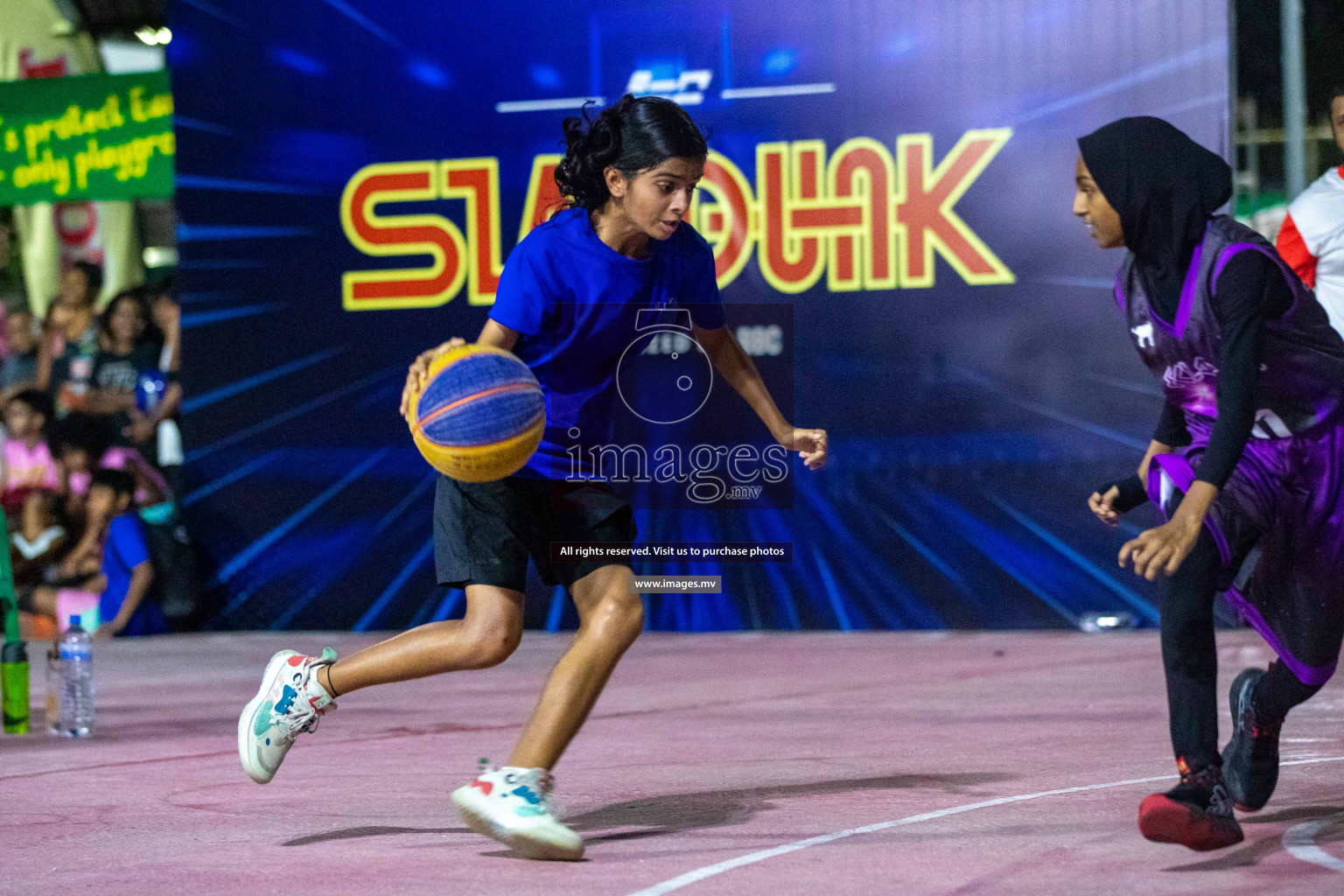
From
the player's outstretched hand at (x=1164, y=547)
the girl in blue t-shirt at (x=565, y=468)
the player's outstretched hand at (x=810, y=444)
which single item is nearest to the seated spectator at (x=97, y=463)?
the girl in blue t-shirt at (x=565, y=468)

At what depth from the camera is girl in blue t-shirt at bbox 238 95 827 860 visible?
13.2ft

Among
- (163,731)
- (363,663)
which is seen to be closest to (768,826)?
(363,663)

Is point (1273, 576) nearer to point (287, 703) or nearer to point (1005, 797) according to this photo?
point (1005, 797)

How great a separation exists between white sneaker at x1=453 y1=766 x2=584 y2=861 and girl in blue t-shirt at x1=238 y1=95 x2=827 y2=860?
0.41 feet

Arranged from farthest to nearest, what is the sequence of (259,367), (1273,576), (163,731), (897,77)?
(259,367), (897,77), (163,731), (1273,576)

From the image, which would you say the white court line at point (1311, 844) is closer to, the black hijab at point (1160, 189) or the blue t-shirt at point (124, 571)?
the black hijab at point (1160, 189)

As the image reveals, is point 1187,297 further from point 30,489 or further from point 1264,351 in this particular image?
point 30,489

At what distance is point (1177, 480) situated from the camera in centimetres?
381

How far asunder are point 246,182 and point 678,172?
8.01m

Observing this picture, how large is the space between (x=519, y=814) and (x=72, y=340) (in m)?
8.88

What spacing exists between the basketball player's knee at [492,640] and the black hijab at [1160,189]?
1.83 meters

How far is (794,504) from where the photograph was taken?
10430 millimetres

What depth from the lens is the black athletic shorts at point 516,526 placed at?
4.06 meters

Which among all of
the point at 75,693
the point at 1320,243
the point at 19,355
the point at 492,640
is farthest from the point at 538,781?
the point at 19,355
